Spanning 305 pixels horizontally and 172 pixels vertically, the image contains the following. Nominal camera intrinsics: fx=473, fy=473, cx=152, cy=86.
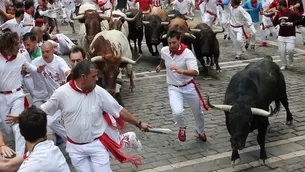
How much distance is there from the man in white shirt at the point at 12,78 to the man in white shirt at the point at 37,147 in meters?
3.33

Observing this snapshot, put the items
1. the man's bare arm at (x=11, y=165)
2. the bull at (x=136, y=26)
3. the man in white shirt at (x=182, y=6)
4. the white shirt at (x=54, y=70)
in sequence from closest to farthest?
the man's bare arm at (x=11, y=165)
the white shirt at (x=54, y=70)
the bull at (x=136, y=26)
the man in white shirt at (x=182, y=6)

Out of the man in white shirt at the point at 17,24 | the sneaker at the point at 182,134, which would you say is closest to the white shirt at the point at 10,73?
the sneaker at the point at 182,134

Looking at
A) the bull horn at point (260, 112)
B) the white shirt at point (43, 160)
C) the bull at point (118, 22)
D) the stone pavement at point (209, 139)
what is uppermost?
the bull at point (118, 22)

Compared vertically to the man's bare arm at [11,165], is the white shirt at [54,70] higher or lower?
higher

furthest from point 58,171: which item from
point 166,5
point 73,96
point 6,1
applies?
point 166,5

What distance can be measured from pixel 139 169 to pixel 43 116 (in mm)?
3502

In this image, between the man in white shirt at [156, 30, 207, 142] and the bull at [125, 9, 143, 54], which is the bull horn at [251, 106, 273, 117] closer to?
the man in white shirt at [156, 30, 207, 142]

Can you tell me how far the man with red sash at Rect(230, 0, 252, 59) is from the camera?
50.3 ft

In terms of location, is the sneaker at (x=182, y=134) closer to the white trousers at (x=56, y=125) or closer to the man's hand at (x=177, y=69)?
the man's hand at (x=177, y=69)

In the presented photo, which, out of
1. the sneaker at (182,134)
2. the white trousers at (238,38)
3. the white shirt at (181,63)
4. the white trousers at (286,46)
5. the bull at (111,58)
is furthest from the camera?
the white trousers at (238,38)

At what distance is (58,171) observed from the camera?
14.1 feet

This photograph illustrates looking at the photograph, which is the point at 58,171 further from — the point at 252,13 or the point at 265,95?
the point at 252,13

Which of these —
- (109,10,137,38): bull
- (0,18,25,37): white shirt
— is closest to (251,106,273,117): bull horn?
(0,18,25,37): white shirt

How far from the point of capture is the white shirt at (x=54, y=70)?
8.06 metres
